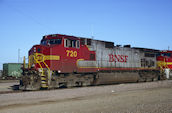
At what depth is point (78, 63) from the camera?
1639cm

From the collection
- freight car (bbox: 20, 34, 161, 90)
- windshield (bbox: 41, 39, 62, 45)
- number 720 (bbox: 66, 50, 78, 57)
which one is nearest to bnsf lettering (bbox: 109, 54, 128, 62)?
freight car (bbox: 20, 34, 161, 90)

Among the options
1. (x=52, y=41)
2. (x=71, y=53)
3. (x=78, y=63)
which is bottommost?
(x=78, y=63)

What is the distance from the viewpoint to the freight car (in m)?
14.4

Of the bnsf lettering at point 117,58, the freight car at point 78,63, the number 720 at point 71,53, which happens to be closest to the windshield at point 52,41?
the freight car at point 78,63

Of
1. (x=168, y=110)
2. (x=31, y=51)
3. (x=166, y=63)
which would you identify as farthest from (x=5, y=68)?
(x=168, y=110)

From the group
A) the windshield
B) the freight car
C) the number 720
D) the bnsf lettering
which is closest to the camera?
the freight car

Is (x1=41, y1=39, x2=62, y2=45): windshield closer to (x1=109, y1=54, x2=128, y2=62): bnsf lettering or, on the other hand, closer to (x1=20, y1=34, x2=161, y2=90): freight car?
(x1=20, y1=34, x2=161, y2=90): freight car

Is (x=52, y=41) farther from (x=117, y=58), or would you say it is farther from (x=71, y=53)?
(x=117, y=58)

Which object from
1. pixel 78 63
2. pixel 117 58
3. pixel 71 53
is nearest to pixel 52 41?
pixel 71 53

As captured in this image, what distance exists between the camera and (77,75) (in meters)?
16.4

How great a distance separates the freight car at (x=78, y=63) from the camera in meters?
14.4

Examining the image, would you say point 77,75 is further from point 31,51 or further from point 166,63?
point 166,63

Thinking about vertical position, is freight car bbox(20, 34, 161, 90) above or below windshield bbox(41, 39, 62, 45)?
below

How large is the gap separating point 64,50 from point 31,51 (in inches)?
107
